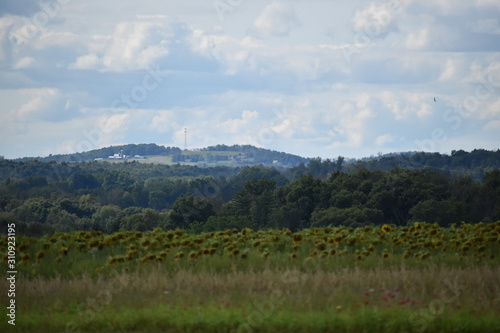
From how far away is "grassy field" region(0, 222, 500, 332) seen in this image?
12.1m

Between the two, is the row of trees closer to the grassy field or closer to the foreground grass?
the grassy field

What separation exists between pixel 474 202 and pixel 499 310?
6356 centimetres

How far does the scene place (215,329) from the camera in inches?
470

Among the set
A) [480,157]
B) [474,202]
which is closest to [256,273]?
[474,202]

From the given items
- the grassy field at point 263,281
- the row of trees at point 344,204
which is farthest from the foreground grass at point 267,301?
the row of trees at point 344,204

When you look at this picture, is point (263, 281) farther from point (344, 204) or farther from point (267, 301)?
point (344, 204)

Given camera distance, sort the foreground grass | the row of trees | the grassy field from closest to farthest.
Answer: the foreground grass
the grassy field
the row of trees

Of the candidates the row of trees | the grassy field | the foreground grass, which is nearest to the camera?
the foreground grass

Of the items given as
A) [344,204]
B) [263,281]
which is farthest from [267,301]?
[344,204]

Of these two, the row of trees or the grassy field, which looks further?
the row of trees

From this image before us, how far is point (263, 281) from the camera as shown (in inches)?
554

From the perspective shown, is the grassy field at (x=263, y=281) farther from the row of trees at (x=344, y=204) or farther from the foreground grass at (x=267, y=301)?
the row of trees at (x=344, y=204)

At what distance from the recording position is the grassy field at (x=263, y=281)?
12086 millimetres

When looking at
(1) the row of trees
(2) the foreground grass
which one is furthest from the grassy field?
(1) the row of trees
